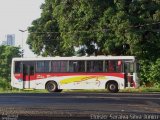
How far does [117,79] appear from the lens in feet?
117

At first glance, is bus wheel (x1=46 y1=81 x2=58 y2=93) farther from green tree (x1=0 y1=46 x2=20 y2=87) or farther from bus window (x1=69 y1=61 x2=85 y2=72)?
green tree (x1=0 y1=46 x2=20 y2=87)

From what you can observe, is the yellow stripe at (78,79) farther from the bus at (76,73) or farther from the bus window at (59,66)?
the bus window at (59,66)

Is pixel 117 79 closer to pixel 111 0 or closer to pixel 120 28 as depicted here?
pixel 120 28

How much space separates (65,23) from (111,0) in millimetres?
5169

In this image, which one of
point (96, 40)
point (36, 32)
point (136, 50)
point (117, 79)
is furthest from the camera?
point (36, 32)

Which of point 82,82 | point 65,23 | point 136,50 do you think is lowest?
point 82,82

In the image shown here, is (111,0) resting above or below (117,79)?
above

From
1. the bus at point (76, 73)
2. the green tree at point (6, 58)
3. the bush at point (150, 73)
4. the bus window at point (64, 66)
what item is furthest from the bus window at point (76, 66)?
the green tree at point (6, 58)

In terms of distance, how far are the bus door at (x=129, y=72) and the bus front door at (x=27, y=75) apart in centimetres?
749

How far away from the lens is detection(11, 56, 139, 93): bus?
35.7 m

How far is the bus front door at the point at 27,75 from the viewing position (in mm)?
37969

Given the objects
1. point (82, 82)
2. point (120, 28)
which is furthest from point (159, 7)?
point (82, 82)

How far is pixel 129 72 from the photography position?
35812 mm

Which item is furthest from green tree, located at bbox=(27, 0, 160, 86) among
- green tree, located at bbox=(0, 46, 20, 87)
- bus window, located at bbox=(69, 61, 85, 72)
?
green tree, located at bbox=(0, 46, 20, 87)
